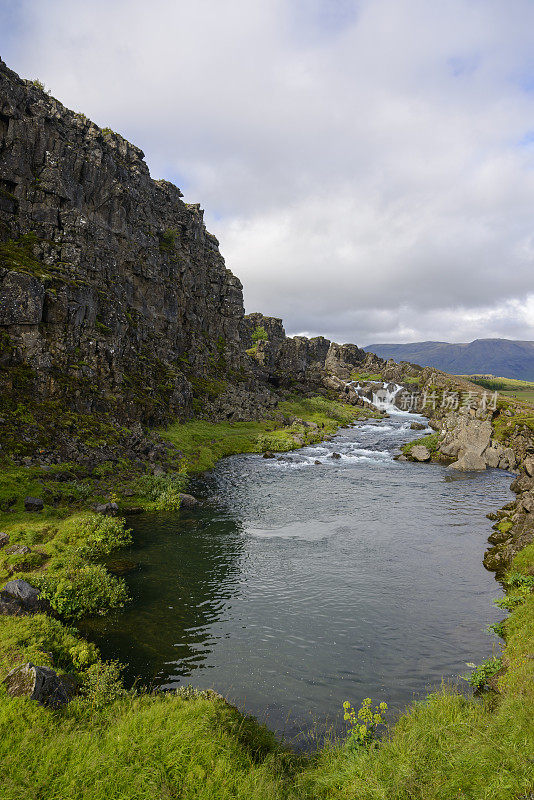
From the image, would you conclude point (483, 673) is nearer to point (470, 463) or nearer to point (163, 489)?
point (163, 489)

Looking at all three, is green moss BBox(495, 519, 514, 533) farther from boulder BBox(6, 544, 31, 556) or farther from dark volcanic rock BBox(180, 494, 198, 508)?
boulder BBox(6, 544, 31, 556)

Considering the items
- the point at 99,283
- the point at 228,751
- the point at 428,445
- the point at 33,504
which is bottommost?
the point at 33,504

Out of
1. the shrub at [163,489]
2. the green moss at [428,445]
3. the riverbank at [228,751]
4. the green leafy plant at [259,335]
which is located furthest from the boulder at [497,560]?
the green leafy plant at [259,335]

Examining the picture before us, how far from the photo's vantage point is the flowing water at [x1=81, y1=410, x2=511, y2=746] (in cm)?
1872

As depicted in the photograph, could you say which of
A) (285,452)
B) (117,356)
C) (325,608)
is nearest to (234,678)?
(325,608)

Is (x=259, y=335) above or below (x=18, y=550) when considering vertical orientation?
above

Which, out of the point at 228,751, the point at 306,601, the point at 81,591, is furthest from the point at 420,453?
the point at 228,751

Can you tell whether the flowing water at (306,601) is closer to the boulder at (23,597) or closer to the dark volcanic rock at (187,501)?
the dark volcanic rock at (187,501)

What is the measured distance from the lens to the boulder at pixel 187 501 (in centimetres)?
4459

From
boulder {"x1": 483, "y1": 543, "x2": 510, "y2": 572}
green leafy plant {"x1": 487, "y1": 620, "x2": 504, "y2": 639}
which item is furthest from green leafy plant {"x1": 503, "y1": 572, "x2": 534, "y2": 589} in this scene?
green leafy plant {"x1": 487, "y1": 620, "x2": 504, "y2": 639}

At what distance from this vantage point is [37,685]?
13883mm

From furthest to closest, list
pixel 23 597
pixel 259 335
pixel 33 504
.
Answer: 1. pixel 259 335
2. pixel 33 504
3. pixel 23 597

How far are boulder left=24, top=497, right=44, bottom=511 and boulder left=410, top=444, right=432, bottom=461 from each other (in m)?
61.6

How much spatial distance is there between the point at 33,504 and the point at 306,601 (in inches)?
927
